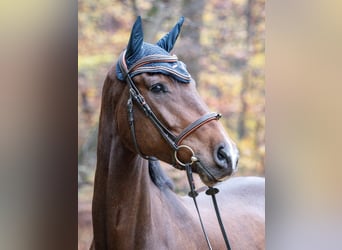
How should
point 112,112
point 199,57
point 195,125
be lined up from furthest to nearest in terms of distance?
Result: point 199,57
point 112,112
point 195,125

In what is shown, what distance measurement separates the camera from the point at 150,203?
1459 millimetres

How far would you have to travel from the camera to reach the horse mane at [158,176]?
150 cm

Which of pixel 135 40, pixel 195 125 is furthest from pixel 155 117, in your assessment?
pixel 135 40

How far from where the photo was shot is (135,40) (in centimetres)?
138

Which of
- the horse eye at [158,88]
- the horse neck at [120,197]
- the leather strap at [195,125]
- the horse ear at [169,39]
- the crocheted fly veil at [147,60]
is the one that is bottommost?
the horse neck at [120,197]

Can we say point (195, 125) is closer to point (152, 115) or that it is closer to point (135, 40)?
point (152, 115)

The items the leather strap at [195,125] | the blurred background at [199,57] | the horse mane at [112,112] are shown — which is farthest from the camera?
the blurred background at [199,57]

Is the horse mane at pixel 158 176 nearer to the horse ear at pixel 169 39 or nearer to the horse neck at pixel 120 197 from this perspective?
the horse neck at pixel 120 197

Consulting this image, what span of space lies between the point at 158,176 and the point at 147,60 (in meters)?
0.36

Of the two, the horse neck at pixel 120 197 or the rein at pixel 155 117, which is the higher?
the rein at pixel 155 117

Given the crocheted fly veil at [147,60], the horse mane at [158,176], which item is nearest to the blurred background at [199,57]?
the horse mane at [158,176]

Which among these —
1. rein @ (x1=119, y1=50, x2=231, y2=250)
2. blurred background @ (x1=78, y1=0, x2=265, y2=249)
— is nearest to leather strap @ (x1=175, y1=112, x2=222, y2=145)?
rein @ (x1=119, y1=50, x2=231, y2=250)
